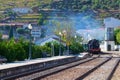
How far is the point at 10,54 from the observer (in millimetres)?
37875

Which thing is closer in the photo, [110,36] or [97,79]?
[97,79]

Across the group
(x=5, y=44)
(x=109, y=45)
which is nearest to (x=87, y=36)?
(x=109, y=45)

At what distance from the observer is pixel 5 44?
3844 cm

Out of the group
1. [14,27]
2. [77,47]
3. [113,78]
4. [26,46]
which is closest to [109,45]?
[77,47]

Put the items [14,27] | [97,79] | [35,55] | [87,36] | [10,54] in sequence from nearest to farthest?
[97,79], [10,54], [35,55], [87,36], [14,27]

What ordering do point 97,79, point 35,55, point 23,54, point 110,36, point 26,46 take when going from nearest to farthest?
point 97,79
point 23,54
point 26,46
point 35,55
point 110,36

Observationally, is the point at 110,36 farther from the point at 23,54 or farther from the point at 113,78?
the point at 113,78

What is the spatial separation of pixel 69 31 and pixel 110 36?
41.8ft

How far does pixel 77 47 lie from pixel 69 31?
3445cm

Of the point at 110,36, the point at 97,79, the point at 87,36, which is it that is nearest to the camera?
the point at 97,79

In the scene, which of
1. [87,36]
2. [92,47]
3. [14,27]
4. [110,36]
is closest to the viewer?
[92,47]

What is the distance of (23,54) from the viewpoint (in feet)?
135

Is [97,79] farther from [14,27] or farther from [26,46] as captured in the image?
[14,27]

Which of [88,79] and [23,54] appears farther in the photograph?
[23,54]
